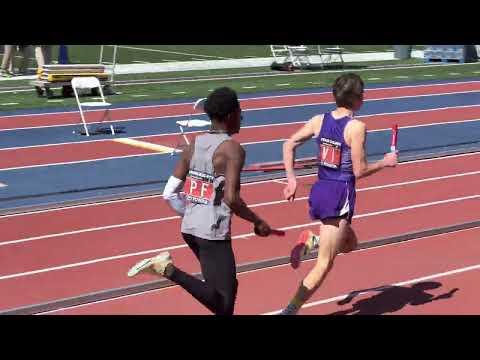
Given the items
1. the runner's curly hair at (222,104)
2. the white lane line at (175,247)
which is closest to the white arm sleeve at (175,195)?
the runner's curly hair at (222,104)

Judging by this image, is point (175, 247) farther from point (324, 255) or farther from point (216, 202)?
point (216, 202)

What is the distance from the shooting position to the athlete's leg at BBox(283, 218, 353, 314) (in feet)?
21.4

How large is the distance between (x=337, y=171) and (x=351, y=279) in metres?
1.80

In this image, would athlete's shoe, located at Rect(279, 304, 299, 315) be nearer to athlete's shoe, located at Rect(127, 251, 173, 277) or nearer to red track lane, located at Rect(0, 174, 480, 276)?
athlete's shoe, located at Rect(127, 251, 173, 277)

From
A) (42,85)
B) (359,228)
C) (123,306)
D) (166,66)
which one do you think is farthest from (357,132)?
(166,66)

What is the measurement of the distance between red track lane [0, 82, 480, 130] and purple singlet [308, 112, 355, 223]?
11.7 meters

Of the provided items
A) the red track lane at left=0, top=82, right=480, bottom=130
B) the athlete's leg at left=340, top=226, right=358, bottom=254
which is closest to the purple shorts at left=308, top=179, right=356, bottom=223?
the athlete's leg at left=340, top=226, right=358, bottom=254

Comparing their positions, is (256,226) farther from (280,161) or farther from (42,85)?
(42,85)

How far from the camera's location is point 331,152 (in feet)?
21.3

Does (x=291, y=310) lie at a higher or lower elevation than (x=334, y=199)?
lower

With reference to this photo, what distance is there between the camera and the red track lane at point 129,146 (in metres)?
14.3

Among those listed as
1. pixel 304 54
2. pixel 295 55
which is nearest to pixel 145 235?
pixel 295 55

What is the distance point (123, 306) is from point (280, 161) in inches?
276
